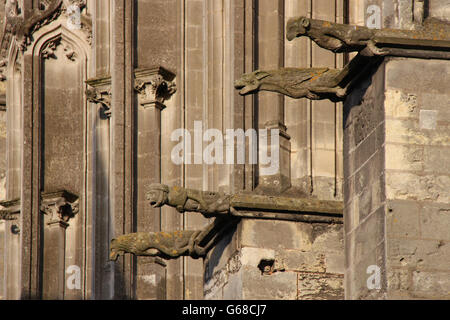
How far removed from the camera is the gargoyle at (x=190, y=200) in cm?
1742

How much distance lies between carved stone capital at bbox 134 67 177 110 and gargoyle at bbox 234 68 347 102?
511 cm

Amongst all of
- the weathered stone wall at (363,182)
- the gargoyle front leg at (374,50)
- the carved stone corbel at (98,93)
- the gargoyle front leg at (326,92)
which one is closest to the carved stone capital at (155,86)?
the carved stone corbel at (98,93)

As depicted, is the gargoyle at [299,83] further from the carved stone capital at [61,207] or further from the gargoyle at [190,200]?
the carved stone capital at [61,207]

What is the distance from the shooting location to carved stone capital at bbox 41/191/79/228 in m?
24.6

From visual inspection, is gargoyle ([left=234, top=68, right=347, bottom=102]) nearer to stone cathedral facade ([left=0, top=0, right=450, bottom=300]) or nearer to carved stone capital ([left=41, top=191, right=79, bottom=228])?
stone cathedral facade ([left=0, top=0, right=450, bottom=300])

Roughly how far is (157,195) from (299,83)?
204cm

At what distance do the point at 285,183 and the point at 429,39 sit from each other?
3911mm

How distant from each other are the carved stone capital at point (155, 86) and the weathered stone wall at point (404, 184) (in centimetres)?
618

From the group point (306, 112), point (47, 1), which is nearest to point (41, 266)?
point (47, 1)

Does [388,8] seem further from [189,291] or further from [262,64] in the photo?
[189,291]

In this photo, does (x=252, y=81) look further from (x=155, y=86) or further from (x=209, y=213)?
(x=155, y=86)

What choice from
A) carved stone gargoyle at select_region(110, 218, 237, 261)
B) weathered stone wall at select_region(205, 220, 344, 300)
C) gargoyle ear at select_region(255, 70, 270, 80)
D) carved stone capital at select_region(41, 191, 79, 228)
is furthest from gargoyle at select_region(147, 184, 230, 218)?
carved stone capital at select_region(41, 191, 79, 228)

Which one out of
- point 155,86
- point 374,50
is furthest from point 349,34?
point 155,86

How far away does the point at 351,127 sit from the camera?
15586mm
